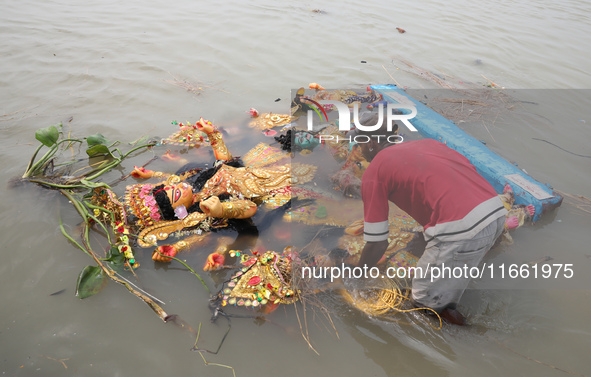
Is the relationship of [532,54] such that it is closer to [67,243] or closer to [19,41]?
[67,243]

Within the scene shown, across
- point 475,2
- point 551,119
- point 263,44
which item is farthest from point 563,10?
point 263,44

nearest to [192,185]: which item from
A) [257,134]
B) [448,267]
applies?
[257,134]

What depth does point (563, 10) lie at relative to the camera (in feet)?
31.6

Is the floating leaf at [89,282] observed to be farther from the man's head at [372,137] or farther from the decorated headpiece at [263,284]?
the man's head at [372,137]

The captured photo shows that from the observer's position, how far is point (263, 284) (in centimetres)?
293

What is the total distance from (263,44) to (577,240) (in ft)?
22.1

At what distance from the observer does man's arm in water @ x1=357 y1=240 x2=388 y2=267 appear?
102 inches

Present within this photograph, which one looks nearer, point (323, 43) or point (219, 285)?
point (219, 285)

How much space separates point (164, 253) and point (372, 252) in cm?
Result: 197

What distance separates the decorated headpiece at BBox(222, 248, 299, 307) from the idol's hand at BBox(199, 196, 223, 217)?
590 mm

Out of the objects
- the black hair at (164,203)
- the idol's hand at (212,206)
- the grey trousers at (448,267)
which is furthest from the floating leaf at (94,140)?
the grey trousers at (448,267)

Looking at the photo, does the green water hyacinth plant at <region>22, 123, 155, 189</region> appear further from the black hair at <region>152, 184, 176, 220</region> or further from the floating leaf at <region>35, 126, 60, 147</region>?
the black hair at <region>152, 184, 176, 220</region>

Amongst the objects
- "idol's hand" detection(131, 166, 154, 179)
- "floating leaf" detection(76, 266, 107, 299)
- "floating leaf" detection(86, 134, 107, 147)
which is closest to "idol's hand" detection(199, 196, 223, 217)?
"floating leaf" detection(76, 266, 107, 299)

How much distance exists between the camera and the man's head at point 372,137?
9.05 ft
